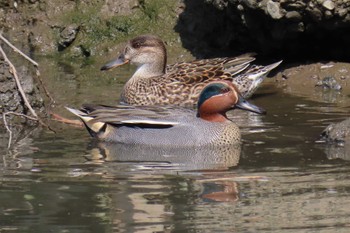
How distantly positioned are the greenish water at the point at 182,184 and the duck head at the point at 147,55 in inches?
85.0

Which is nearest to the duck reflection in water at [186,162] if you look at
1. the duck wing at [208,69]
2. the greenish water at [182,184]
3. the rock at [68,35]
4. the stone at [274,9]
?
the greenish water at [182,184]

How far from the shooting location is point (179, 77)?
12406 mm

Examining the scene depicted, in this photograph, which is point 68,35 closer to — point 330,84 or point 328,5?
point 330,84

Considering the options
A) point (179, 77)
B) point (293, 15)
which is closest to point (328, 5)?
point (293, 15)

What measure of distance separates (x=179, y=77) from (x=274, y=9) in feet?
4.34

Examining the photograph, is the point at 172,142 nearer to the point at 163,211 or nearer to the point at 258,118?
the point at 258,118

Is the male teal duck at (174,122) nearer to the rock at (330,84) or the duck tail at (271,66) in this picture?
the duck tail at (271,66)

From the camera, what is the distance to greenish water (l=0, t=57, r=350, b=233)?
272 inches

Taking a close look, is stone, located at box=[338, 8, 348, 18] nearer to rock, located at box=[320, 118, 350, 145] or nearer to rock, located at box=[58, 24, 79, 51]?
rock, located at box=[320, 118, 350, 145]

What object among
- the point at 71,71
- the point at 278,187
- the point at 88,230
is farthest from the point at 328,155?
the point at 71,71

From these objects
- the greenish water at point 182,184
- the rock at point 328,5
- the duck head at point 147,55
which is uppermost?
the rock at point 328,5

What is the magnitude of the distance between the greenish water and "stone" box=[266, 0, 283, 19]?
5.58 feet

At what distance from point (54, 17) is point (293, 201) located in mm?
8409

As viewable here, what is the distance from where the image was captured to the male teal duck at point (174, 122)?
971 cm
